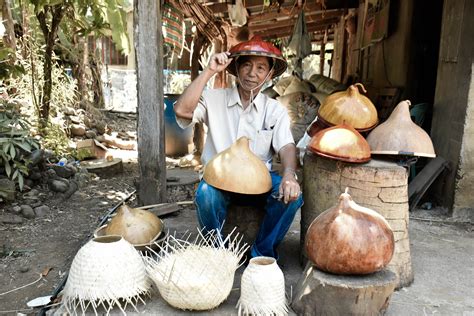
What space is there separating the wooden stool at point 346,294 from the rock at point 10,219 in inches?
139

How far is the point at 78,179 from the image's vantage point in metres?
5.93

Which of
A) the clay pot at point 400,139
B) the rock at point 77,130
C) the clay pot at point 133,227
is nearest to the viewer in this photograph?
the clay pot at point 400,139

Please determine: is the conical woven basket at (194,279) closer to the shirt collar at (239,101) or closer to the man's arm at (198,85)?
the man's arm at (198,85)

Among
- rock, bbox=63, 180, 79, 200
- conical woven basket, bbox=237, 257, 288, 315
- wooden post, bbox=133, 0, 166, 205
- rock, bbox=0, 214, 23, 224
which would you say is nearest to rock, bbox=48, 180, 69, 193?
rock, bbox=63, 180, 79, 200

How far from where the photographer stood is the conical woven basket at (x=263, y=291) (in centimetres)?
196

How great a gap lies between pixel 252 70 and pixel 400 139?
98 cm

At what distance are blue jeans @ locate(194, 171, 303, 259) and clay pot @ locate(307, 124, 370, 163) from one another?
0.33 m

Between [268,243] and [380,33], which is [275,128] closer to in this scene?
[268,243]

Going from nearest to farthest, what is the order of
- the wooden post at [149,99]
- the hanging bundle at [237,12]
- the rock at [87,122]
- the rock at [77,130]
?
the wooden post at [149,99] < the hanging bundle at [237,12] < the rock at [77,130] < the rock at [87,122]

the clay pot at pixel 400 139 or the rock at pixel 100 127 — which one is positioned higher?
the clay pot at pixel 400 139

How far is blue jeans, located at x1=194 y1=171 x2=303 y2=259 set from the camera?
2457mm

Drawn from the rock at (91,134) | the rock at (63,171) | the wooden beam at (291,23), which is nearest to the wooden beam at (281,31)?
the wooden beam at (291,23)

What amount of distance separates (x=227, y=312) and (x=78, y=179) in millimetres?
4423

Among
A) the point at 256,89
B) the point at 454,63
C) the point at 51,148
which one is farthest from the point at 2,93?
the point at 454,63
